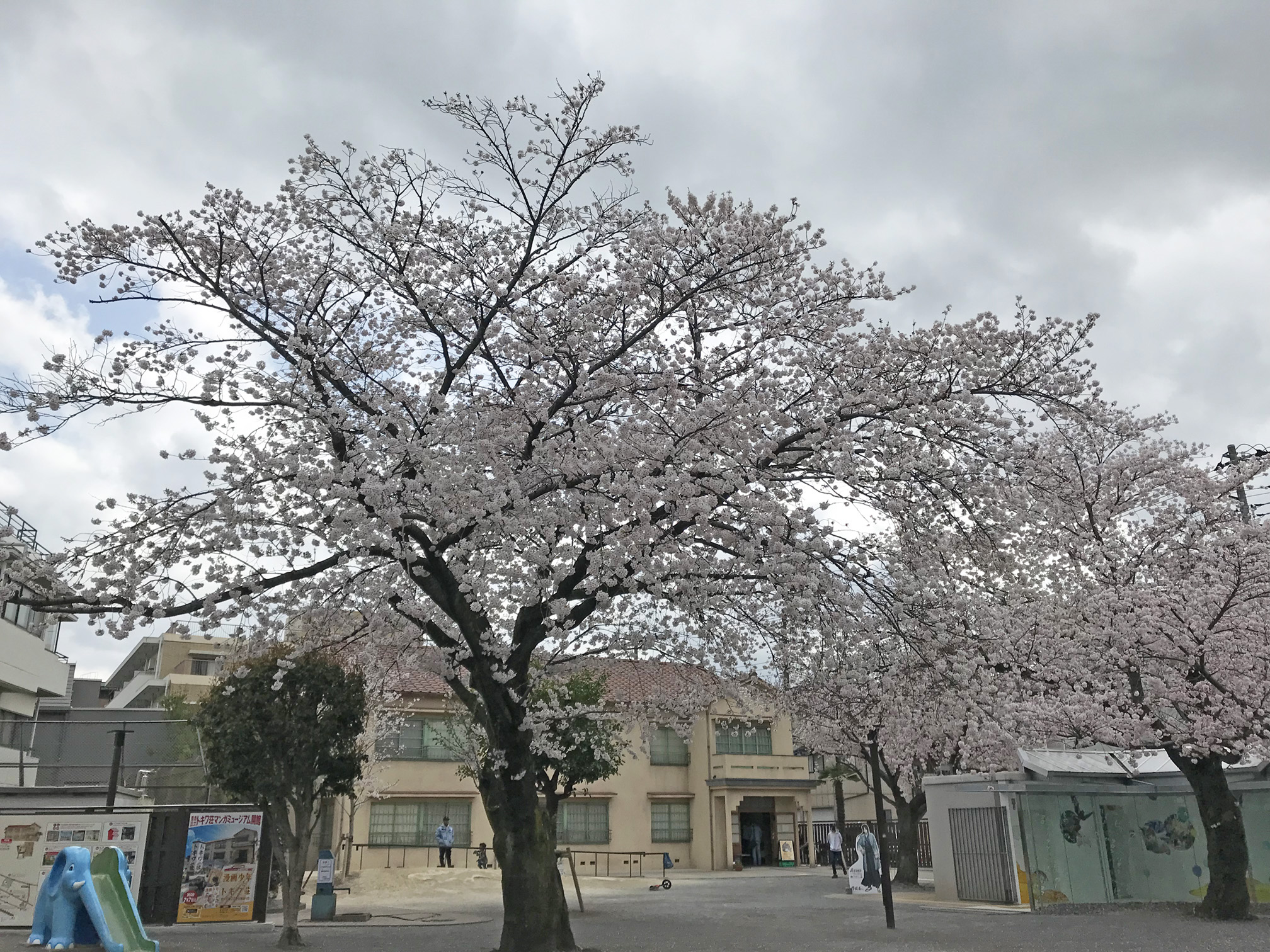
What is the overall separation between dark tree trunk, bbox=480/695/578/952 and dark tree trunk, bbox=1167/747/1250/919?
1062cm

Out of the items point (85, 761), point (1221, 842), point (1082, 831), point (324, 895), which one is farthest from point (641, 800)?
point (1221, 842)

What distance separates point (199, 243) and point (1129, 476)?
1550 centimetres

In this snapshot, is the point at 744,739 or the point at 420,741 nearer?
the point at 420,741

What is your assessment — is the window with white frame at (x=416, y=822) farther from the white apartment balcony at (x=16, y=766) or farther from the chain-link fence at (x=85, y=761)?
the white apartment balcony at (x=16, y=766)

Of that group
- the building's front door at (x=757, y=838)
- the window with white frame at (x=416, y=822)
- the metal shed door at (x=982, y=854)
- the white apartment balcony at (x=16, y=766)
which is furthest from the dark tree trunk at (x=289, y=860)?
the building's front door at (x=757, y=838)

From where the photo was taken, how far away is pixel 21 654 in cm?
2409

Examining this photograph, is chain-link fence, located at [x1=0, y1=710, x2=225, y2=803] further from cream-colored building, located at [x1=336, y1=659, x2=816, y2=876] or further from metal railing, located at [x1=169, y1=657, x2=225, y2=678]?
metal railing, located at [x1=169, y1=657, x2=225, y2=678]

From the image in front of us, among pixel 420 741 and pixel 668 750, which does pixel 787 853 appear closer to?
pixel 668 750

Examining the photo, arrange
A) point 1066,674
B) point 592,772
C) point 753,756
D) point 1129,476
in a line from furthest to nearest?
point 753,756, point 592,772, point 1129,476, point 1066,674

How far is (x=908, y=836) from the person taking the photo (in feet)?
78.2

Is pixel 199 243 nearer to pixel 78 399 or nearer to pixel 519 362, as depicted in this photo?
pixel 78 399

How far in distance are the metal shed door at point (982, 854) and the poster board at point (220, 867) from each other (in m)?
13.0

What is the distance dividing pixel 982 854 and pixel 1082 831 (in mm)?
1910

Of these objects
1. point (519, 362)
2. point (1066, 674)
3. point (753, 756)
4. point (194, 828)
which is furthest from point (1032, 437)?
point (753, 756)
